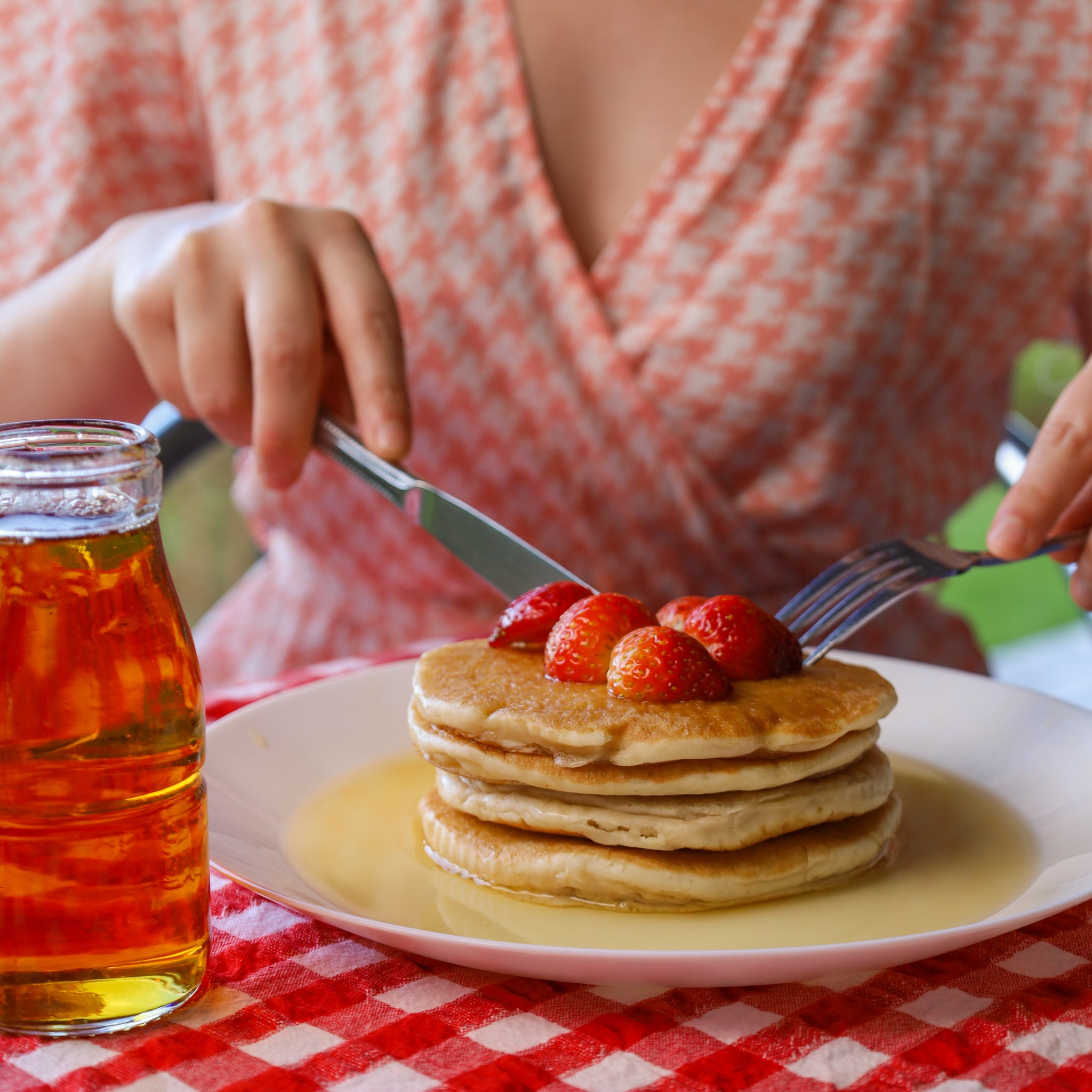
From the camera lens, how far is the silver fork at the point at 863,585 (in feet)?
3.34

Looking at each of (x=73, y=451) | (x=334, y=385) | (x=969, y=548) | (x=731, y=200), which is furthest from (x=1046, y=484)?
(x=969, y=548)

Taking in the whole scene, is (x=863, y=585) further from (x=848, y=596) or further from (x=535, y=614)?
(x=535, y=614)

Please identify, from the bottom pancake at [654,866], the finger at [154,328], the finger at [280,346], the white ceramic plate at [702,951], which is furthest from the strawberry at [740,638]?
the finger at [154,328]

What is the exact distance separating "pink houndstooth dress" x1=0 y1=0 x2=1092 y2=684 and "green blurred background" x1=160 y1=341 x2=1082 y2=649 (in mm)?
Result: 2329

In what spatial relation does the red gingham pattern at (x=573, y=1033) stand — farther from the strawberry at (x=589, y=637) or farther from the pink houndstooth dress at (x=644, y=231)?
the pink houndstooth dress at (x=644, y=231)

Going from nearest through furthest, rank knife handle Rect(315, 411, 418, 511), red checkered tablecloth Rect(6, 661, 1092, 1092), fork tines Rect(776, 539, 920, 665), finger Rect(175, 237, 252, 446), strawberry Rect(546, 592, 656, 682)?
red checkered tablecloth Rect(6, 661, 1092, 1092)
strawberry Rect(546, 592, 656, 682)
fork tines Rect(776, 539, 920, 665)
knife handle Rect(315, 411, 418, 511)
finger Rect(175, 237, 252, 446)

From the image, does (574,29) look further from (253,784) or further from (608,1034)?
(608,1034)

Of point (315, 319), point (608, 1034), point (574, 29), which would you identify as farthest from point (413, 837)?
point (574, 29)

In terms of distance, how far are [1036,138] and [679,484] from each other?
69cm

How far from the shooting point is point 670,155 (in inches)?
64.2

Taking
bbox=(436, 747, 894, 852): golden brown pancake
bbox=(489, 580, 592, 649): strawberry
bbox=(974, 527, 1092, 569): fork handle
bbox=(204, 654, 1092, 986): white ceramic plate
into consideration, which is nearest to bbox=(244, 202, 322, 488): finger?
bbox=(204, 654, 1092, 986): white ceramic plate

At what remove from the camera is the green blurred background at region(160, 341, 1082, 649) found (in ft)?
15.0

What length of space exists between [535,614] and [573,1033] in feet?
1.27

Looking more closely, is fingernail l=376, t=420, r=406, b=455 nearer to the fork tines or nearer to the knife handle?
the knife handle
